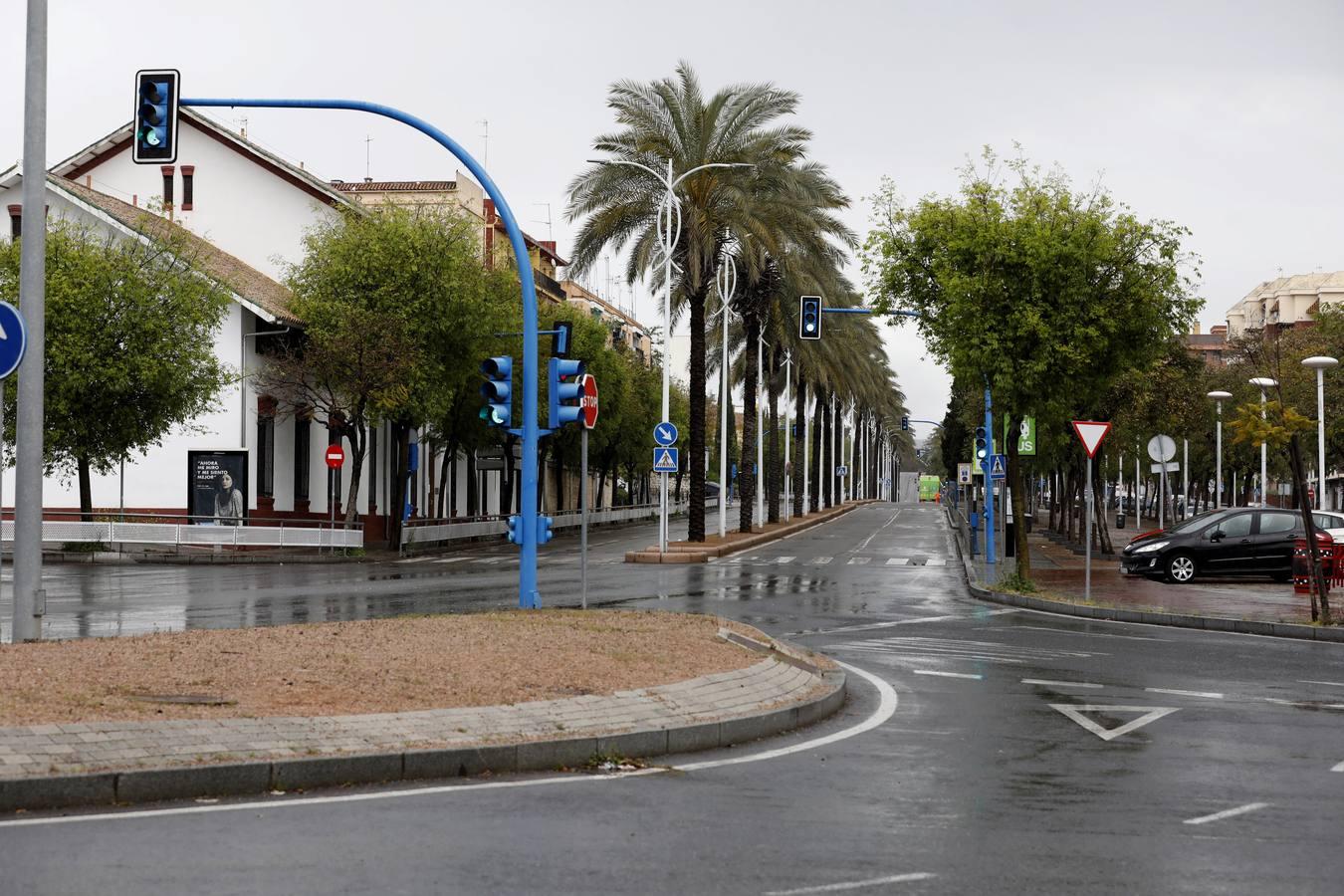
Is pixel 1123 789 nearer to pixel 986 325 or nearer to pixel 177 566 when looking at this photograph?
pixel 986 325

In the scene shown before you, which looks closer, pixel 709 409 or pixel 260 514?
pixel 260 514

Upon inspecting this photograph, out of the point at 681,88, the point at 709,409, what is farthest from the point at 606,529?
the point at 709,409

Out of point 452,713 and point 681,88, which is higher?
point 681,88

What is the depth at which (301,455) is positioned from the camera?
51031 mm

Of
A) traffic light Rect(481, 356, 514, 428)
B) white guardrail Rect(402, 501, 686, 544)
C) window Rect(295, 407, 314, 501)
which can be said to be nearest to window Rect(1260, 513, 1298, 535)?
white guardrail Rect(402, 501, 686, 544)

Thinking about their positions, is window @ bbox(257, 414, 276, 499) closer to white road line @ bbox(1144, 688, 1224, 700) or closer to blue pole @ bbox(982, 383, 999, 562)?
Result: blue pole @ bbox(982, 383, 999, 562)

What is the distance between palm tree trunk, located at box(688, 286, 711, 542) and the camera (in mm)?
41938

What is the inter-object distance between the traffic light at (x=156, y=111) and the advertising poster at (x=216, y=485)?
2561 cm

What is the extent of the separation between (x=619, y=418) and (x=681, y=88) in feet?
90.6

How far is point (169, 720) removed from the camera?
8.77 meters

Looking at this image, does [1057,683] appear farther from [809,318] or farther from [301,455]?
[301,455]

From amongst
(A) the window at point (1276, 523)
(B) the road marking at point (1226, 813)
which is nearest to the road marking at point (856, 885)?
(B) the road marking at point (1226, 813)

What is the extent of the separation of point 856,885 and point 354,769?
3.41 m

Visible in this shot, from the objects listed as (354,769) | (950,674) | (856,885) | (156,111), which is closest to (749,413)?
(156,111)
